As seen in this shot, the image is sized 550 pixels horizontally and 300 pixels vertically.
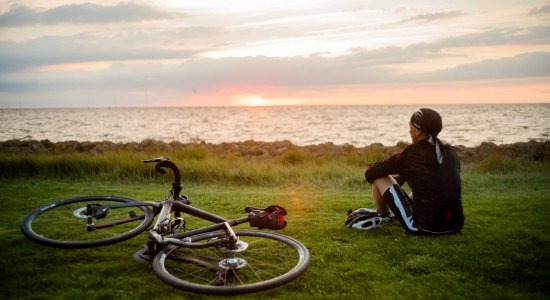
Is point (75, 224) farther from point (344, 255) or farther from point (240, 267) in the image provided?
point (344, 255)

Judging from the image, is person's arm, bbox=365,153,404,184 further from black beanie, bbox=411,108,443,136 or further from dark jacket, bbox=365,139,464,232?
black beanie, bbox=411,108,443,136

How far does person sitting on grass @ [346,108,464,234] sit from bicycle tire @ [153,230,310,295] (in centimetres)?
181

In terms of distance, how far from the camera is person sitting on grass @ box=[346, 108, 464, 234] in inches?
227

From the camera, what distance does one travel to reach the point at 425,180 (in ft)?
19.0

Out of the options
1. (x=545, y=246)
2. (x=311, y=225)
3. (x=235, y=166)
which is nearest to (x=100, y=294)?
(x=311, y=225)

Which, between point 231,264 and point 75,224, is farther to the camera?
point 75,224

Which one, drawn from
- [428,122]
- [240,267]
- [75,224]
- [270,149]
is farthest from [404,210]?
[270,149]

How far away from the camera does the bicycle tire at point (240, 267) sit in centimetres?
396

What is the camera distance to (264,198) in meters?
9.91

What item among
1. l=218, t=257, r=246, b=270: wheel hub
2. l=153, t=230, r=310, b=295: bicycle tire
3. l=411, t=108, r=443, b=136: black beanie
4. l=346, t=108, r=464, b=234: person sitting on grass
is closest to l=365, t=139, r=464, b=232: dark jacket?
l=346, t=108, r=464, b=234: person sitting on grass

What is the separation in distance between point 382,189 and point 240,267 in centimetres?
280

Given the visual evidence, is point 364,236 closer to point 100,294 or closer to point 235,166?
point 100,294

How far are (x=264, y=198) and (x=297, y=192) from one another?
1.56 meters

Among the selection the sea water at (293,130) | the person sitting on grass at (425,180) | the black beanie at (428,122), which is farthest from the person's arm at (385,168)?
the sea water at (293,130)
